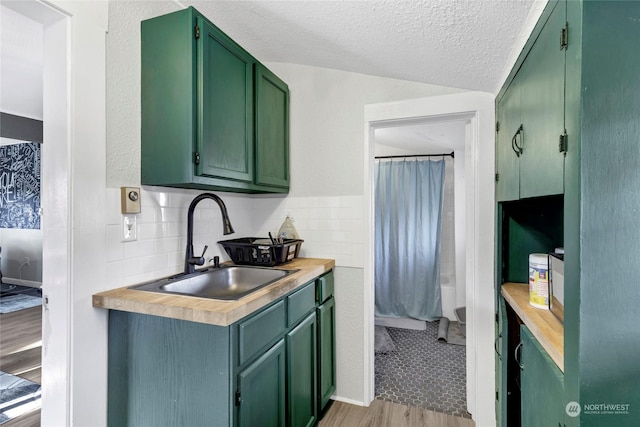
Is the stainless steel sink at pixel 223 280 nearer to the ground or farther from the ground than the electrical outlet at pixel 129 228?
nearer to the ground

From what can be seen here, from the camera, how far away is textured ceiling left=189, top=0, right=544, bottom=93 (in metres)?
1.18

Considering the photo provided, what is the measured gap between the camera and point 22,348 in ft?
9.14

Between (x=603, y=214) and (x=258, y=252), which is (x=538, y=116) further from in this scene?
(x=258, y=252)

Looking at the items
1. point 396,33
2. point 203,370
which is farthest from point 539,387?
point 396,33

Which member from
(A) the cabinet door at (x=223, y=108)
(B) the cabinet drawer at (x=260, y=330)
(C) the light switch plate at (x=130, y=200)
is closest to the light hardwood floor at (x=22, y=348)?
(C) the light switch plate at (x=130, y=200)

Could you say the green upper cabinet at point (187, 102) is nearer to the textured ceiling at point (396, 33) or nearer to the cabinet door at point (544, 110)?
the textured ceiling at point (396, 33)

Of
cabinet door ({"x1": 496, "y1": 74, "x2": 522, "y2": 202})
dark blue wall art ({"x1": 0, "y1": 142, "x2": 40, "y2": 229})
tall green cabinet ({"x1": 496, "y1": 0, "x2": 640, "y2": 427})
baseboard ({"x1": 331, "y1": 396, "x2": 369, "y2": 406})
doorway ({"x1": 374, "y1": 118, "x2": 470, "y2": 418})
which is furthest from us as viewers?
dark blue wall art ({"x1": 0, "y1": 142, "x2": 40, "y2": 229})

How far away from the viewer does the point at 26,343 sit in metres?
2.89

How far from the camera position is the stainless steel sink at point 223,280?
1543 millimetres

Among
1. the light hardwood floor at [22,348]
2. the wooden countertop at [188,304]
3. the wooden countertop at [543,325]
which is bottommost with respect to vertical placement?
the light hardwood floor at [22,348]

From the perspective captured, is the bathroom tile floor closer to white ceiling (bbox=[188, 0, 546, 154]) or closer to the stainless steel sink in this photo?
the stainless steel sink

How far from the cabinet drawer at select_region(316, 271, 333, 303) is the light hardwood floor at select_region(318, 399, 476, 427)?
2.44 feet

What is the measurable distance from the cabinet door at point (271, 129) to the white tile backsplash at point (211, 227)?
0.95 ft

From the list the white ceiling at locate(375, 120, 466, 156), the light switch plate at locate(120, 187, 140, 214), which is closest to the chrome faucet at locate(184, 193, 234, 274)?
the light switch plate at locate(120, 187, 140, 214)
